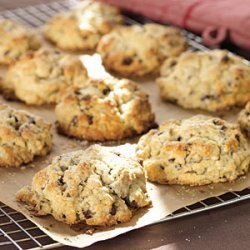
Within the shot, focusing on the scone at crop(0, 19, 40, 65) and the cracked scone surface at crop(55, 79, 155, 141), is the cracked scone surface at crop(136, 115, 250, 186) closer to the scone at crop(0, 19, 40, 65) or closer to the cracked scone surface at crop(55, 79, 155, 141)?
the cracked scone surface at crop(55, 79, 155, 141)

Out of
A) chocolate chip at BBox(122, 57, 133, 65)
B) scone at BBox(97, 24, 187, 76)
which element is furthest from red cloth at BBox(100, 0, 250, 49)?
chocolate chip at BBox(122, 57, 133, 65)

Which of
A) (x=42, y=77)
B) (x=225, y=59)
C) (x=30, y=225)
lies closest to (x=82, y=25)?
(x=42, y=77)

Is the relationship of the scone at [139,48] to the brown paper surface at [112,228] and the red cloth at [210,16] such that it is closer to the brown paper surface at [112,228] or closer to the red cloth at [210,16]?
the red cloth at [210,16]

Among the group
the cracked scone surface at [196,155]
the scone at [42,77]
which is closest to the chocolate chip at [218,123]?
the cracked scone surface at [196,155]

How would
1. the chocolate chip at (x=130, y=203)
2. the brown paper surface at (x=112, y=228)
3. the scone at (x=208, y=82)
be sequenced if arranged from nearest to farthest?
the brown paper surface at (x=112, y=228) < the chocolate chip at (x=130, y=203) < the scone at (x=208, y=82)

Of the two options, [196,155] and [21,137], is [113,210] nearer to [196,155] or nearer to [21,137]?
[196,155]

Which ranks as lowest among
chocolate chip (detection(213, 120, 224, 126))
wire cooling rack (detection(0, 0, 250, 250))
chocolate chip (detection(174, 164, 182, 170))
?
wire cooling rack (detection(0, 0, 250, 250))

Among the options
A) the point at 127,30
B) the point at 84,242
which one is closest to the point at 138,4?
the point at 127,30
